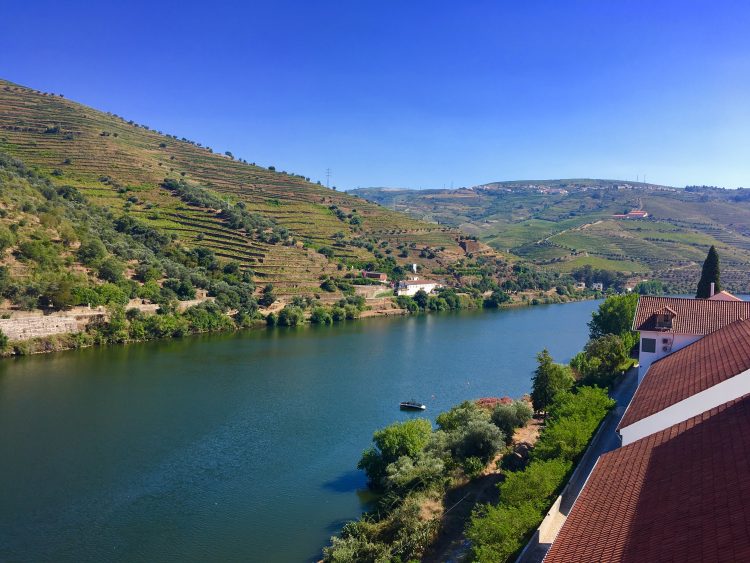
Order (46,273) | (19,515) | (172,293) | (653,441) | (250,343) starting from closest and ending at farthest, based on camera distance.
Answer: (653,441) < (19,515) < (46,273) < (250,343) < (172,293)

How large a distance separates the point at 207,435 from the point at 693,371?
20135 mm

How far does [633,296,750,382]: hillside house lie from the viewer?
21516 mm

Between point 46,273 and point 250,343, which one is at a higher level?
point 46,273

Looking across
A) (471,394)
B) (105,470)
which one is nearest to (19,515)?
(105,470)

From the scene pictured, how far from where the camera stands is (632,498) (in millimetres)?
9414

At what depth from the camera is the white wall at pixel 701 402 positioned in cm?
1233

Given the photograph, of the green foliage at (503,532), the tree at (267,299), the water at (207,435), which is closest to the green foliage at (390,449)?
the water at (207,435)

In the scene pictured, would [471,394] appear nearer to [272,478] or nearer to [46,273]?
[272,478]

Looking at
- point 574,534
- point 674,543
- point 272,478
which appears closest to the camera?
point 674,543

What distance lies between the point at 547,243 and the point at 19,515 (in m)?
126

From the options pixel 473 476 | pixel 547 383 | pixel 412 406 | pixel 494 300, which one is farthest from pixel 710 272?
pixel 494 300

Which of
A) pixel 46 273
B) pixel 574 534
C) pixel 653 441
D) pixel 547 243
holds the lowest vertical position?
pixel 574 534

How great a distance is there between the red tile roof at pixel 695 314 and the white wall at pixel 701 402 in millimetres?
9913

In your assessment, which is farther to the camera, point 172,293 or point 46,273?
point 172,293
